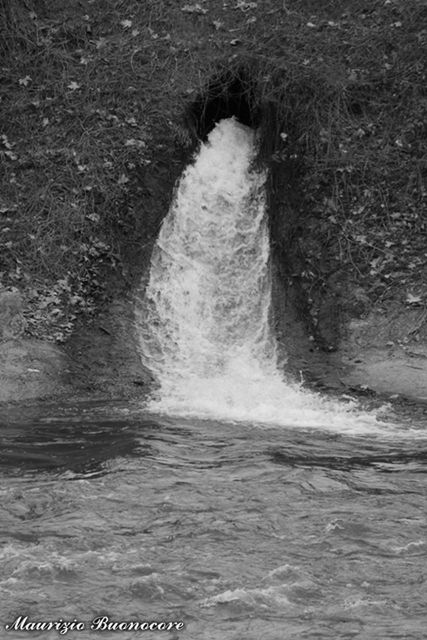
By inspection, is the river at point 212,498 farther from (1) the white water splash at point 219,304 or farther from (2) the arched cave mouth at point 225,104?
(2) the arched cave mouth at point 225,104

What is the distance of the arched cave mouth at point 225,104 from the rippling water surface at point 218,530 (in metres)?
6.88

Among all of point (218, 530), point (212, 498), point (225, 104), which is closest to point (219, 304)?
point (225, 104)

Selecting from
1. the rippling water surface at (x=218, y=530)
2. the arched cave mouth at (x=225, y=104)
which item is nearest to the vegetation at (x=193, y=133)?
the arched cave mouth at (x=225, y=104)

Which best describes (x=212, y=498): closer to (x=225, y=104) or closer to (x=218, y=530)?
(x=218, y=530)

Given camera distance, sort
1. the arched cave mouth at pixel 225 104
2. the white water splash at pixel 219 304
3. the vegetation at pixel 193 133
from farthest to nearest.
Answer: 1. the arched cave mouth at pixel 225 104
2. the vegetation at pixel 193 133
3. the white water splash at pixel 219 304

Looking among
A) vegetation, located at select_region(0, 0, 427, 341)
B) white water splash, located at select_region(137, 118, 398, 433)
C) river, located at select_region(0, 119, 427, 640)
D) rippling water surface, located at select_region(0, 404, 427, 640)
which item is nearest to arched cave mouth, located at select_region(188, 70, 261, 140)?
vegetation, located at select_region(0, 0, 427, 341)

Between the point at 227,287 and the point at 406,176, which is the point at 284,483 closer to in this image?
the point at 227,287

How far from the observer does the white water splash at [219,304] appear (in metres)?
11.5

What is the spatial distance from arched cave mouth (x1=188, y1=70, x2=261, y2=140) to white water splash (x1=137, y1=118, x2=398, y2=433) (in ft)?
0.67

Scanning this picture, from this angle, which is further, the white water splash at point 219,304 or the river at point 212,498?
the white water splash at point 219,304

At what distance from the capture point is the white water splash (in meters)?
11.5

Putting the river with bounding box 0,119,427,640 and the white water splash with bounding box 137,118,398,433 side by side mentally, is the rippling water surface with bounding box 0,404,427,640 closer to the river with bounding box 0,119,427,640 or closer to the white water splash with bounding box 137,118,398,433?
the river with bounding box 0,119,427,640

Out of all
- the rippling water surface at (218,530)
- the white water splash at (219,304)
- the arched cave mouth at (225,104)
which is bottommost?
the rippling water surface at (218,530)

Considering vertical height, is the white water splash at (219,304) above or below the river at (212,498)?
above
